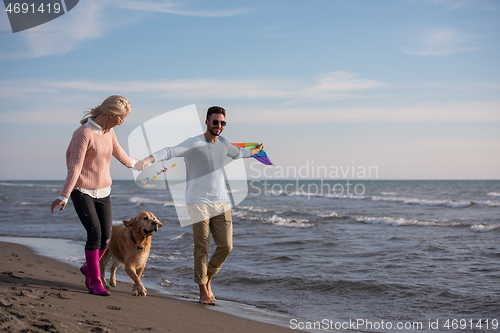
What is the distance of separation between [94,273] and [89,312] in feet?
2.46

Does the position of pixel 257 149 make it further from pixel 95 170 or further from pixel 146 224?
pixel 95 170

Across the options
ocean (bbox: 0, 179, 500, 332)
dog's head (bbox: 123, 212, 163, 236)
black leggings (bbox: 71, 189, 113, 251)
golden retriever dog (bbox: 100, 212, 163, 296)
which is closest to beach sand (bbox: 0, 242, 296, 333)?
golden retriever dog (bbox: 100, 212, 163, 296)

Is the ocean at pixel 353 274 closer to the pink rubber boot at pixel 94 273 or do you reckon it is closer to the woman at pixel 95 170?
the pink rubber boot at pixel 94 273

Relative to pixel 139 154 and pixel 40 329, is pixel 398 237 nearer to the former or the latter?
pixel 139 154

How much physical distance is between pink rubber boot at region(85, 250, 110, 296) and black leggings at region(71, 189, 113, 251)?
7 cm

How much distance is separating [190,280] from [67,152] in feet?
10.4

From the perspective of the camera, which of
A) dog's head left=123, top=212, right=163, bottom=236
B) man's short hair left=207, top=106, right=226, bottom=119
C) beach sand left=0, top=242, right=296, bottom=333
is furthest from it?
man's short hair left=207, top=106, right=226, bottom=119

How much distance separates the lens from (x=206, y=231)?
4223mm

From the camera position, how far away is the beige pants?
4195mm

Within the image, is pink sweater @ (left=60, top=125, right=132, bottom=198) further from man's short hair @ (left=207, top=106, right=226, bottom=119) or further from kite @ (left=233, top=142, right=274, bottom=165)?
kite @ (left=233, top=142, right=274, bottom=165)

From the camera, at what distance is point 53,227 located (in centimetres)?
1202

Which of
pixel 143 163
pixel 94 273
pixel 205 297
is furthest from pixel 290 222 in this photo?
pixel 143 163

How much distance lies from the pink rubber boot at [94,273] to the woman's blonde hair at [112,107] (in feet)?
4.19

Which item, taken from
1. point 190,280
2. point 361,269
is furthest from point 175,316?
point 361,269
